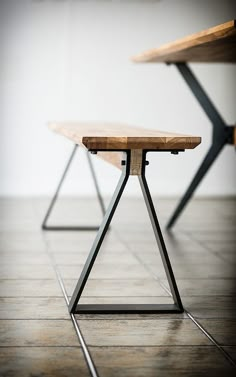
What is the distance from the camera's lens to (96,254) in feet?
8.01

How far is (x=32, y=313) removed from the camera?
2455mm

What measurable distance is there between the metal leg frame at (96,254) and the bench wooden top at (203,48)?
667 millimetres

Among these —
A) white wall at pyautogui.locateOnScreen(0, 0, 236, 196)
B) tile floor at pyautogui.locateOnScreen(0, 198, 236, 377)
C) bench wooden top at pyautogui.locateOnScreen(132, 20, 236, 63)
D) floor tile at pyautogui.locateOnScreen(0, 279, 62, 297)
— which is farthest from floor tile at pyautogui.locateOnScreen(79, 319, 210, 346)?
white wall at pyautogui.locateOnScreen(0, 0, 236, 196)

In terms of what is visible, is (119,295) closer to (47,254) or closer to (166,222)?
(47,254)

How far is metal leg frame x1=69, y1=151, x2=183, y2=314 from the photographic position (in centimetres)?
244

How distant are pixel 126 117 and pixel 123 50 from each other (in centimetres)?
50

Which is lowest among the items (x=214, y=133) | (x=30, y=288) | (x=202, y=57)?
(x=30, y=288)

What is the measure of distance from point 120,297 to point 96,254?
1.04ft

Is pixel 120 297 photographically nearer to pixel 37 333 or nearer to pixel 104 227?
pixel 104 227

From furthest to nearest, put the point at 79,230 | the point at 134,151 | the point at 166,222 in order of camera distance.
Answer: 1. the point at 166,222
2. the point at 79,230
3. the point at 134,151

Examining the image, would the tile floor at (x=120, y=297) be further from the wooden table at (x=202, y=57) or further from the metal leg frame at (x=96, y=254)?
the wooden table at (x=202, y=57)

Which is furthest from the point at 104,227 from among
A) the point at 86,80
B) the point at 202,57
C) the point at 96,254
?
the point at 86,80

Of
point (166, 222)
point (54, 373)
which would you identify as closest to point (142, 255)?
point (166, 222)

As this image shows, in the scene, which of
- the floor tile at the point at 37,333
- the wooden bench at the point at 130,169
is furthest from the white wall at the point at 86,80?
the floor tile at the point at 37,333
